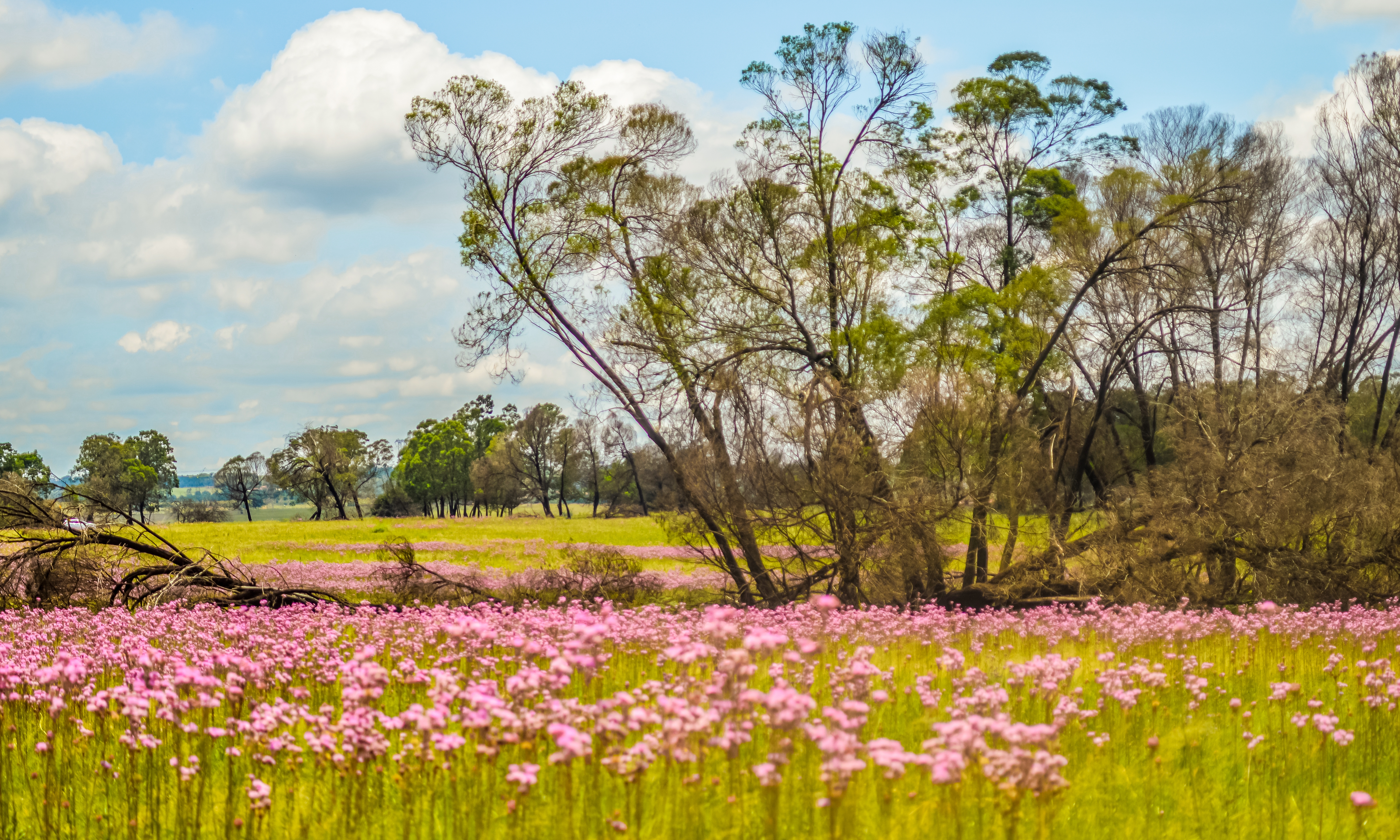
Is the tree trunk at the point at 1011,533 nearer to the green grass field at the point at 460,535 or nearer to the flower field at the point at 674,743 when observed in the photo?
the green grass field at the point at 460,535

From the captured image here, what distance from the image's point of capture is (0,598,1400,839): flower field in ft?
12.8

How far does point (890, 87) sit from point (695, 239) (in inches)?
212

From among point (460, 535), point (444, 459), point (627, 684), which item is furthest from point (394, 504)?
point (627, 684)

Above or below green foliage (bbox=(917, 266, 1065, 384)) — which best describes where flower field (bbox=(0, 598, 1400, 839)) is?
below

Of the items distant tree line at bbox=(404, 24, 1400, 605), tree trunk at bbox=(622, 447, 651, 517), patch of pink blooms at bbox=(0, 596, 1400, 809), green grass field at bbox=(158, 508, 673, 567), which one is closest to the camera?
patch of pink blooms at bbox=(0, 596, 1400, 809)

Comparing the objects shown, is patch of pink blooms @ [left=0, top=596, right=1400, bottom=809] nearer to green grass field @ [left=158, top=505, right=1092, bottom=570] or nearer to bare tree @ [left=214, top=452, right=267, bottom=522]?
green grass field @ [left=158, top=505, right=1092, bottom=570]

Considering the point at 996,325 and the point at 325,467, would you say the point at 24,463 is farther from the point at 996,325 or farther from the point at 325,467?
the point at 996,325

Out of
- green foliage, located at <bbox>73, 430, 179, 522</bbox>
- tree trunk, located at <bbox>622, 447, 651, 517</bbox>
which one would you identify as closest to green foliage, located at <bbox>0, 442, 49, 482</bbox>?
green foliage, located at <bbox>73, 430, 179, 522</bbox>

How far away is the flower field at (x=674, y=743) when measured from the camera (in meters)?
3.89

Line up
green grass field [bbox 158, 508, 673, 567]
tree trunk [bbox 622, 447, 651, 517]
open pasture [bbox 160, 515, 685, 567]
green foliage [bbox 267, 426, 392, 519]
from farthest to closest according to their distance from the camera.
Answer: green foliage [bbox 267, 426, 392, 519]
tree trunk [bbox 622, 447, 651, 517]
open pasture [bbox 160, 515, 685, 567]
green grass field [bbox 158, 508, 673, 567]

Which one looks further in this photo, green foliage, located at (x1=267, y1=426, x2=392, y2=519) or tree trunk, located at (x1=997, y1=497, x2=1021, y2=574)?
green foliage, located at (x1=267, y1=426, x2=392, y2=519)

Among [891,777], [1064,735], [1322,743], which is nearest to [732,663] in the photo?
[891,777]

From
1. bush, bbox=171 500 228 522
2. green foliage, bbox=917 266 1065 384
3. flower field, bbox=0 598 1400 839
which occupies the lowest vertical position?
bush, bbox=171 500 228 522

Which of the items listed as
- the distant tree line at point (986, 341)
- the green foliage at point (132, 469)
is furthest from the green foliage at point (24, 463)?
the distant tree line at point (986, 341)
